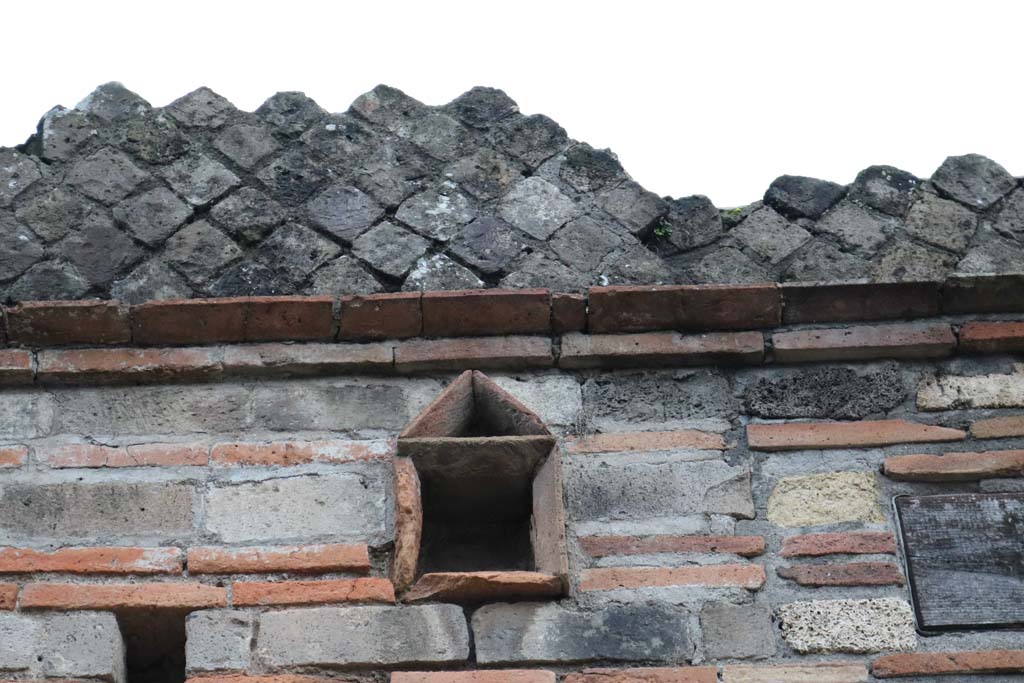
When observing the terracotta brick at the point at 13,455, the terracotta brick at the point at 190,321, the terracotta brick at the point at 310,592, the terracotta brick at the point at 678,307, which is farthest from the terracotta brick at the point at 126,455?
the terracotta brick at the point at 678,307

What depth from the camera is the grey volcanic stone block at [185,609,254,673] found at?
135 inches

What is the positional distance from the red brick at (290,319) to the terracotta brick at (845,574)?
1.36m

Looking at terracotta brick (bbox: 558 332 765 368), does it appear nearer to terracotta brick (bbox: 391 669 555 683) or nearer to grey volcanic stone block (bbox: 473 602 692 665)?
grey volcanic stone block (bbox: 473 602 692 665)

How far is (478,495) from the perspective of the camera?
3850mm

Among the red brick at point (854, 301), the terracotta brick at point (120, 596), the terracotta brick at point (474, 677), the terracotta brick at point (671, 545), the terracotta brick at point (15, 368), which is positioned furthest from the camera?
the red brick at point (854, 301)

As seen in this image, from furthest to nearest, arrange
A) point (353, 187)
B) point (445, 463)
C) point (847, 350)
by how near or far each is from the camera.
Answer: point (353, 187) < point (847, 350) < point (445, 463)

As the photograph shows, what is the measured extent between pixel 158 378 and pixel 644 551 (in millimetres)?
1374

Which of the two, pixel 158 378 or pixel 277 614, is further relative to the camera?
pixel 158 378

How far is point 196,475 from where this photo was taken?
150 inches

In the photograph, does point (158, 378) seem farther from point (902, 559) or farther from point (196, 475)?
point (902, 559)

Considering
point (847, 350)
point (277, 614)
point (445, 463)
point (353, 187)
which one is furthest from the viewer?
point (353, 187)

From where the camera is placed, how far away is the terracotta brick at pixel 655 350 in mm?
4039

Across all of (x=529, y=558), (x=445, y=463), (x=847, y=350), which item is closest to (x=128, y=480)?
(x=445, y=463)

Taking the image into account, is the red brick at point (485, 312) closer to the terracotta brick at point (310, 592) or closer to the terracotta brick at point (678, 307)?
the terracotta brick at point (678, 307)
